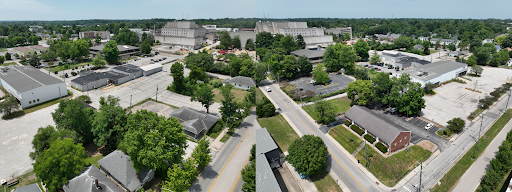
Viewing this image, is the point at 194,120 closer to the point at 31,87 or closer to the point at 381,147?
the point at 381,147

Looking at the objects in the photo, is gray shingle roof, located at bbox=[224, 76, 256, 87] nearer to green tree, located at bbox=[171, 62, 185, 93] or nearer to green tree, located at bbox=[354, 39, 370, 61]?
green tree, located at bbox=[171, 62, 185, 93]

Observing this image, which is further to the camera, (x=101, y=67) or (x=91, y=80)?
(x=101, y=67)

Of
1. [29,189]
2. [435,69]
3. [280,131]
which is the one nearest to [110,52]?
[29,189]

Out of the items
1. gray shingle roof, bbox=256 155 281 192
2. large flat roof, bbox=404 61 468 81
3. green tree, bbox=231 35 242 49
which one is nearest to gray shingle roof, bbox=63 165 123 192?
gray shingle roof, bbox=256 155 281 192

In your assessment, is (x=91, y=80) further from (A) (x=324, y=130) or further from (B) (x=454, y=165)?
(B) (x=454, y=165)

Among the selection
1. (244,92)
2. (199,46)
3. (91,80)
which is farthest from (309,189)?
(199,46)

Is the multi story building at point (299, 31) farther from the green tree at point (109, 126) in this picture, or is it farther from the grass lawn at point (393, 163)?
the grass lawn at point (393, 163)
